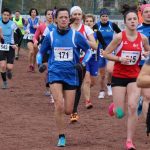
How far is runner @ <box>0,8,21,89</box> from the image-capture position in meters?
16.3

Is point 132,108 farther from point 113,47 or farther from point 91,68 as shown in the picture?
point 91,68

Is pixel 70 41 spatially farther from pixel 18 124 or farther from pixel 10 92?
pixel 10 92

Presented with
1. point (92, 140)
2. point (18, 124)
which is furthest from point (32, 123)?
point (92, 140)

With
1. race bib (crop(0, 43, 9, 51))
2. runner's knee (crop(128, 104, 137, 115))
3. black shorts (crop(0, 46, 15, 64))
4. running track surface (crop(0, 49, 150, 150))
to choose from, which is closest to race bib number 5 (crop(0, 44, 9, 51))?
race bib (crop(0, 43, 9, 51))

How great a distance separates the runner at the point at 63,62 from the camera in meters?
9.09

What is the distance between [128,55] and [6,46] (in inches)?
303

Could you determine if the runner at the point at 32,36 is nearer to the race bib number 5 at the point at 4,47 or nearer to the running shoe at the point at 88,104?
the race bib number 5 at the point at 4,47

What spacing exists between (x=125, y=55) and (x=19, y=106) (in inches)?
200

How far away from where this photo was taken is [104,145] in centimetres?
914

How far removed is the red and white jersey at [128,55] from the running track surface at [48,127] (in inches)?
41.3

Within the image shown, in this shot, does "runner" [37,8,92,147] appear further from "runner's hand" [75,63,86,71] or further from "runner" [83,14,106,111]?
"runner" [83,14,106,111]

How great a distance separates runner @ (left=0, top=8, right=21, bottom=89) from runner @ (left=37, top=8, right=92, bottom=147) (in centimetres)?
705

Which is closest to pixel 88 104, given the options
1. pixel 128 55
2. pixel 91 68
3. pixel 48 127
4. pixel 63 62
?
pixel 91 68

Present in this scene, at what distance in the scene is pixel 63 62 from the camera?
9211 mm
